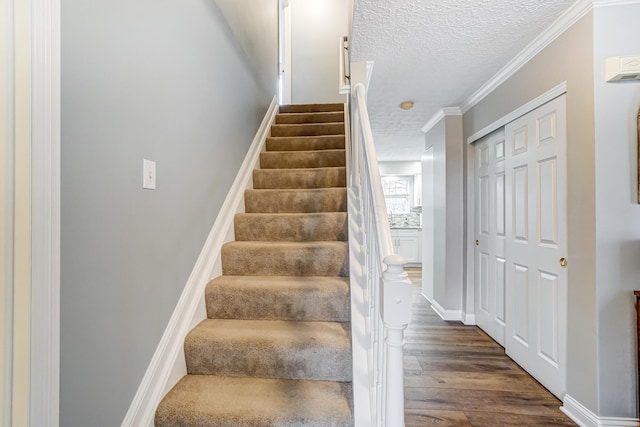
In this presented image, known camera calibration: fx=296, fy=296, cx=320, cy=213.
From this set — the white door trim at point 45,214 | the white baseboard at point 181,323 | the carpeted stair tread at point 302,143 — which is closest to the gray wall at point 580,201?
the carpeted stair tread at point 302,143

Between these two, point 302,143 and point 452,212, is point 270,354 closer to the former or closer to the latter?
point 302,143

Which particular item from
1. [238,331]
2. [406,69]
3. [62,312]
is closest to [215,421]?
[238,331]

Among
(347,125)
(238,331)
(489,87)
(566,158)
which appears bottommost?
(238,331)

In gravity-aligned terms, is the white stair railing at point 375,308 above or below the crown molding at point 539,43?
below

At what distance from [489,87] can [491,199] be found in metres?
1.01

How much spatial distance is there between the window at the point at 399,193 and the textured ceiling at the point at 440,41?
165 inches

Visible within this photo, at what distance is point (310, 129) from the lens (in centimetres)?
307

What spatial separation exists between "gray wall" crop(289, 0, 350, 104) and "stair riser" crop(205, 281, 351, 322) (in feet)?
12.3

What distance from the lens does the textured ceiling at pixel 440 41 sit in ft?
5.41

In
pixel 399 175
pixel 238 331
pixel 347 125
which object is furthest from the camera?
pixel 399 175

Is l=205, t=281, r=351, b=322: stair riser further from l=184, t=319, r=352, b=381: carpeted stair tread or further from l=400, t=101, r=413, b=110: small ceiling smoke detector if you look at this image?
l=400, t=101, r=413, b=110: small ceiling smoke detector

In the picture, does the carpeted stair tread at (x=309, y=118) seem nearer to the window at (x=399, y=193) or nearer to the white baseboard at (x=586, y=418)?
the white baseboard at (x=586, y=418)

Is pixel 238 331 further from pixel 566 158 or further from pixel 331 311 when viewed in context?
pixel 566 158

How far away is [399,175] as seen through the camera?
696 cm
